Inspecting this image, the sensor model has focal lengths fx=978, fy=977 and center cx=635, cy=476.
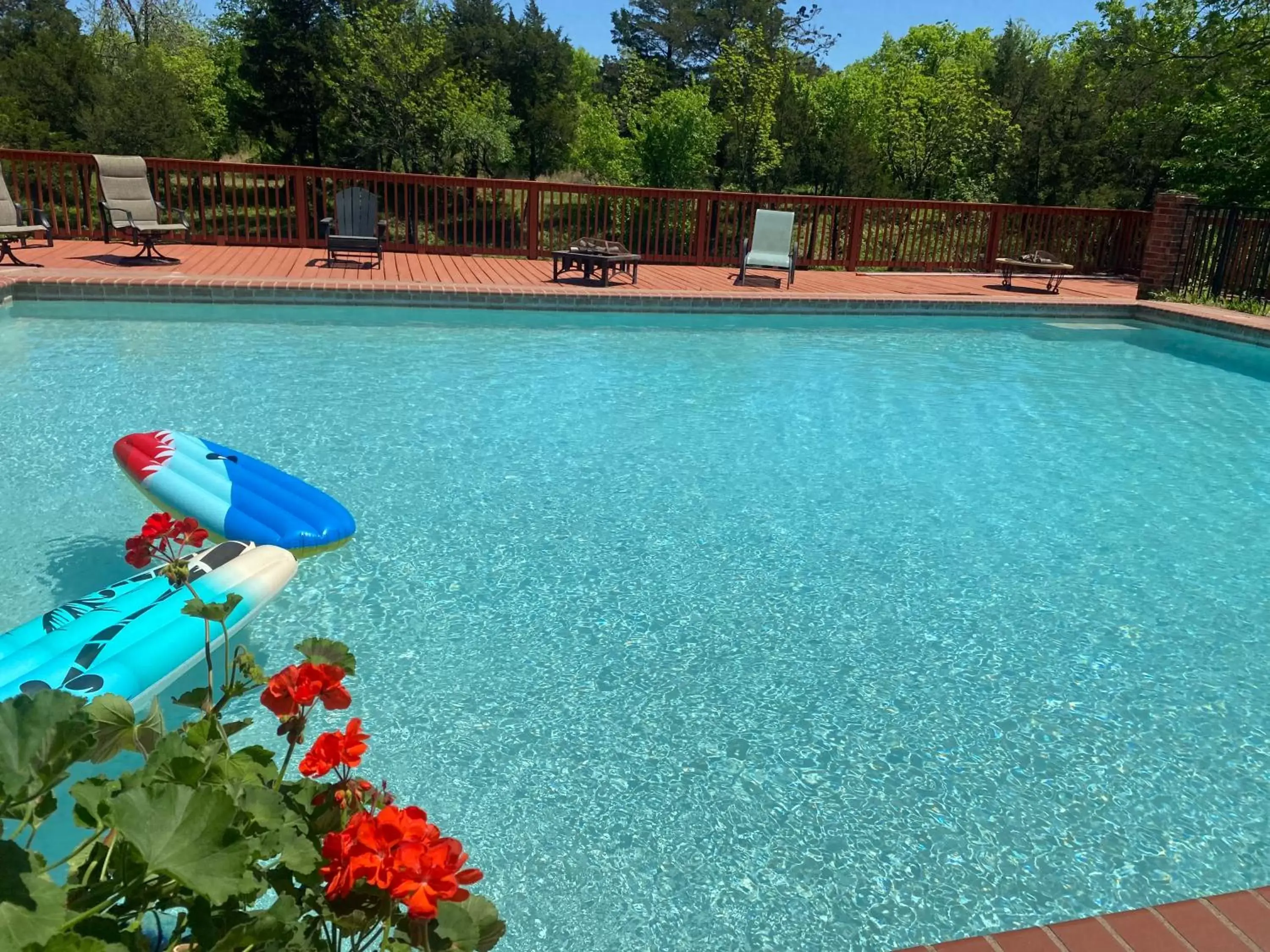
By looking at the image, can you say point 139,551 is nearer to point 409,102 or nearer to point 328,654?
→ point 328,654

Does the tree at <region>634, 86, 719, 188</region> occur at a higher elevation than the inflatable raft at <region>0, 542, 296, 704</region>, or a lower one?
higher

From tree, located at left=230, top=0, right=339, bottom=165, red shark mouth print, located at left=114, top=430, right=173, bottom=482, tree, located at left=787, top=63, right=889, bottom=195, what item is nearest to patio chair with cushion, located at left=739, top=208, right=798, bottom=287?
red shark mouth print, located at left=114, top=430, right=173, bottom=482

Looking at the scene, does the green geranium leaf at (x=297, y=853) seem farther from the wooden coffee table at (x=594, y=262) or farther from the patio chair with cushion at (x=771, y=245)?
the patio chair with cushion at (x=771, y=245)

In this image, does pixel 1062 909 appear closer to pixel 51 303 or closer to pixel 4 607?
pixel 4 607

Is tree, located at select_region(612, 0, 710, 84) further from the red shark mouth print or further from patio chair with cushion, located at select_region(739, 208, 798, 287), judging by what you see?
the red shark mouth print

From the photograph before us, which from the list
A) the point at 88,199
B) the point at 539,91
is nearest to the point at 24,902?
the point at 88,199

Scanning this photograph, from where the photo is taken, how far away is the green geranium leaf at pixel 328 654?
1483 mm

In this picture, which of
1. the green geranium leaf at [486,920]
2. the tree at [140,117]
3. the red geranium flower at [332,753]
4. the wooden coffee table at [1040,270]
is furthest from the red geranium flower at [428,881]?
the tree at [140,117]

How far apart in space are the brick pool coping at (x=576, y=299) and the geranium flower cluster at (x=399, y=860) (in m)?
8.85

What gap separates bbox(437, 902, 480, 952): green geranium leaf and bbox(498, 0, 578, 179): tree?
31.6 meters

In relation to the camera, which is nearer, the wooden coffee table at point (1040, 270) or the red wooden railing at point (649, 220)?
the red wooden railing at point (649, 220)

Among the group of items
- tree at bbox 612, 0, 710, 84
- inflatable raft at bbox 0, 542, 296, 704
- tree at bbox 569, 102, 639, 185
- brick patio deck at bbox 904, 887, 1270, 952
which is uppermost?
tree at bbox 612, 0, 710, 84

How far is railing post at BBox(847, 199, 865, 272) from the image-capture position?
12.9 meters

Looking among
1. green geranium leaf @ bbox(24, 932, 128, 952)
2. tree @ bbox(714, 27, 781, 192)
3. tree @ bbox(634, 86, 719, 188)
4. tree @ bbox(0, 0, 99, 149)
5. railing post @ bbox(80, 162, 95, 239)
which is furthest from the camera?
tree @ bbox(714, 27, 781, 192)
